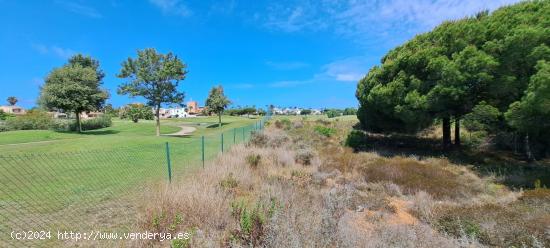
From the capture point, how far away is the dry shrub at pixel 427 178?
7840 millimetres

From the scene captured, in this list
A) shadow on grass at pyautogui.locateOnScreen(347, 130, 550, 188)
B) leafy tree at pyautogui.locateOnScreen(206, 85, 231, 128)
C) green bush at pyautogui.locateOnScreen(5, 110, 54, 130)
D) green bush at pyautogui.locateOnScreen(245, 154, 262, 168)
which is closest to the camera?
shadow on grass at pyautogui.locateOnScreen(347, 130, 550, 188)

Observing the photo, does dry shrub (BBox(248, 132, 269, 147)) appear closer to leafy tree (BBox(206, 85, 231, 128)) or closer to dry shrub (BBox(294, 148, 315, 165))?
dry shrub (BBox(294, 148, 315, 165))

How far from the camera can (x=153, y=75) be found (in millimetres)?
24359

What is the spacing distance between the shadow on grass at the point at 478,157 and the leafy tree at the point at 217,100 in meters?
29.1

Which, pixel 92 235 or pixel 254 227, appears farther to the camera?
pixel 92 235

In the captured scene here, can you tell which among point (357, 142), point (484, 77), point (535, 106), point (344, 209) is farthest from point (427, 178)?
point (357, 142)

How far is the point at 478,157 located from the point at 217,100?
36.4 metres

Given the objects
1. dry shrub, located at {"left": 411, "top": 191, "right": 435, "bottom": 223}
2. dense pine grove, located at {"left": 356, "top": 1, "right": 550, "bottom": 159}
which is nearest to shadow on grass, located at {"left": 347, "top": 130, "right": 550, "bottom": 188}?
dense pine grove, located at {"left": 356, "top": 1, "right": 550, "bottom": 159}

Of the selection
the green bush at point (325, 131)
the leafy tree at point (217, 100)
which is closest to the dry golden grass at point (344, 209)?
the green bush at point (325, 131)

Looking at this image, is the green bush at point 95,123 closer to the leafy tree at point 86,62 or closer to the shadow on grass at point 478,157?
the leafy tree at point 86,62

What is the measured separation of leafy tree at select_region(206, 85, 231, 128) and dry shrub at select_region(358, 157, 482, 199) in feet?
114

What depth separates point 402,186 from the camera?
27.4 feet

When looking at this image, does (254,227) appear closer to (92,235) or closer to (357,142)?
(92,235)

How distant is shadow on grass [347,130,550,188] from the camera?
8938mm
